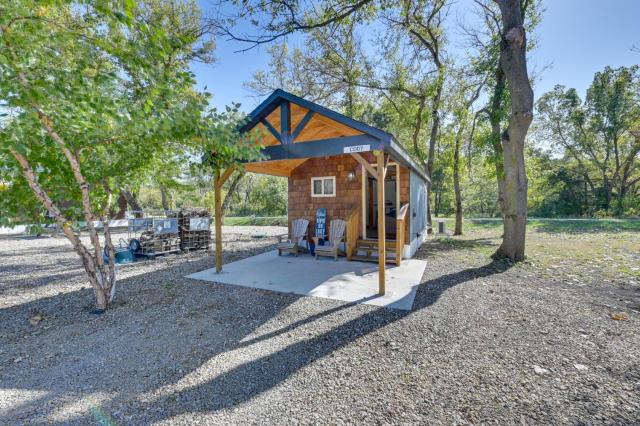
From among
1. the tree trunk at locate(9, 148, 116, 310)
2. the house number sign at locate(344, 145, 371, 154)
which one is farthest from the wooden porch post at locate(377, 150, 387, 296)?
the tree trunk at locate(9, 148, 116, 310)

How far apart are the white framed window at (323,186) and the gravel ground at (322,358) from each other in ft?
13.1

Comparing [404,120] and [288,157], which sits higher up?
[404,120]

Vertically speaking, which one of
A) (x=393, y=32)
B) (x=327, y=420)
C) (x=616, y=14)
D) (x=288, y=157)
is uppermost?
(x=393, y=32)

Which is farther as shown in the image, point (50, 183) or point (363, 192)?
point (363, 192)

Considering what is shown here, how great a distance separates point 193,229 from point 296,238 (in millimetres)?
3711

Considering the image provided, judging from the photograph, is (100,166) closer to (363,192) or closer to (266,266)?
(266,266)

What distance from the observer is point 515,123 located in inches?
257

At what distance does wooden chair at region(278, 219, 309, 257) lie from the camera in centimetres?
749

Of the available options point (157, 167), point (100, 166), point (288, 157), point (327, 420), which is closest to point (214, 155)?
point (157, 167)

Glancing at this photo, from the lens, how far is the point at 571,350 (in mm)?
2701

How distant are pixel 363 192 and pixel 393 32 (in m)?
8.48

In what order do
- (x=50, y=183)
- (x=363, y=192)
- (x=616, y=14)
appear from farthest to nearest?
(x=616, y=14) < (x=363, y=192) < (x=50, y=183)

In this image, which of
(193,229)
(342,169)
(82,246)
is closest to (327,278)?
(342,169)

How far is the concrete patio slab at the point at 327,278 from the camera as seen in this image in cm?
436
